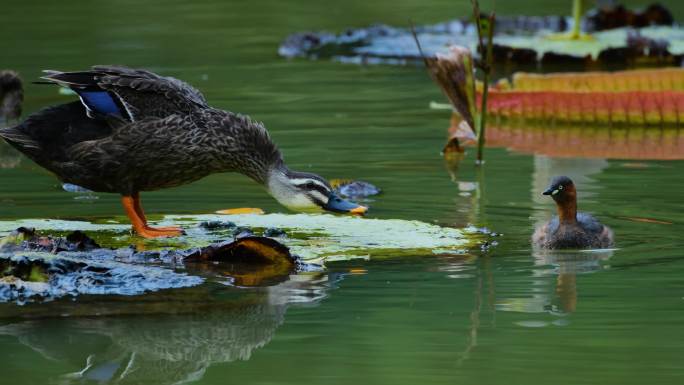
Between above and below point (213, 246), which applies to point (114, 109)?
above

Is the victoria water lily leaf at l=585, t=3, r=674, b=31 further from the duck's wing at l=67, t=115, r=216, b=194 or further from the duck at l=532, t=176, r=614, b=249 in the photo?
the duck's wing at l=67, t=115, r=216, b=194

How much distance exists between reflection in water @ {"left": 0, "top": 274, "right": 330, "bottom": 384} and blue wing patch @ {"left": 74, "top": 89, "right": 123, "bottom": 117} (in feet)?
6.33

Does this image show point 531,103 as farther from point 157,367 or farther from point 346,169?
point 157,367

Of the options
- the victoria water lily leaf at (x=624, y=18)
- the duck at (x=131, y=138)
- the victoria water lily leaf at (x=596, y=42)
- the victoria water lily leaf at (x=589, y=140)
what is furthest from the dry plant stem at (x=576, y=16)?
the duck at (x=131, y=138)

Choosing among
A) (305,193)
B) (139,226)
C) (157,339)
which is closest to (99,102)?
(139,226)

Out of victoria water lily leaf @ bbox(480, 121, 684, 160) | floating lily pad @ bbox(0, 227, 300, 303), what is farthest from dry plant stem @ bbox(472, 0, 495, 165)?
floating lily pad @ bbox(0, 227, 300, 303)

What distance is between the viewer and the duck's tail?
41.1ft

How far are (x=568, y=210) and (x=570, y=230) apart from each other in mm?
112

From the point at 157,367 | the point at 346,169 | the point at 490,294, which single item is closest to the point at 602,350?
the point at 490,294

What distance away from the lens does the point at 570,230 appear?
23.6 ft

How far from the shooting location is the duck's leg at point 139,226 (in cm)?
729

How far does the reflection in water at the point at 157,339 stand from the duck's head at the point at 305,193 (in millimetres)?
1749

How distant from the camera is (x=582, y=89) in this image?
12398 mm

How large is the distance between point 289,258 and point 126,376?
72.8 inches
